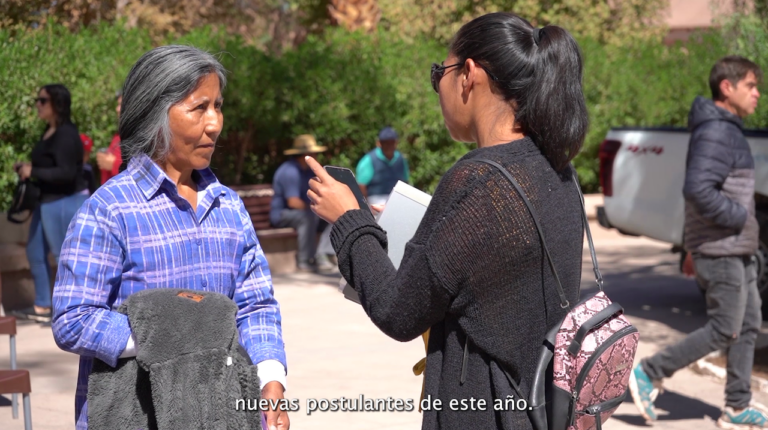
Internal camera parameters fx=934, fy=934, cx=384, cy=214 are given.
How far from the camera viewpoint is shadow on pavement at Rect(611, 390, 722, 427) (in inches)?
233

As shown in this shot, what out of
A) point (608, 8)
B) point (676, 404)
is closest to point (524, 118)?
point (676, 404)

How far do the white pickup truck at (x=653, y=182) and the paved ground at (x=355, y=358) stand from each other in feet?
2.90

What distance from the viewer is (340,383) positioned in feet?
21.8

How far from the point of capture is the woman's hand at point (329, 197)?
248 centimetres

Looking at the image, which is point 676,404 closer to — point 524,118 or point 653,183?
point 653,183

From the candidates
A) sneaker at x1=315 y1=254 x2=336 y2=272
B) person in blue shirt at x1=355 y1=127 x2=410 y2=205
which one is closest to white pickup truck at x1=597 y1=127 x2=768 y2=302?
person in blue shirt at x1=355 y1=127 x2=410 y2=205

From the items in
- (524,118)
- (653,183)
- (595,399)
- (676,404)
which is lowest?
(676,404)

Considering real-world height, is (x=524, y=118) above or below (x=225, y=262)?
above

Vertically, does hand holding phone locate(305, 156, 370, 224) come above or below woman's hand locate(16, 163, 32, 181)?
above

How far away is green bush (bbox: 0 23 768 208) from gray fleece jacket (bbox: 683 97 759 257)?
6.59 m

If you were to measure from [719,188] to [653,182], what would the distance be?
3.52 metres

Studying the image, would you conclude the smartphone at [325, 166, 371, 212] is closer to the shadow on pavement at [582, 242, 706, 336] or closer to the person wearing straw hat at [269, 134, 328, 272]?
the shadow on pavement at [582, 242, 706, 336]

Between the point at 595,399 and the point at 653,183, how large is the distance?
6.75 metres

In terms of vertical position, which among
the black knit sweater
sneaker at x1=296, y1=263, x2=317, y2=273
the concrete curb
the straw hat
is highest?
the black knit sweater
